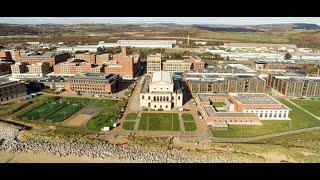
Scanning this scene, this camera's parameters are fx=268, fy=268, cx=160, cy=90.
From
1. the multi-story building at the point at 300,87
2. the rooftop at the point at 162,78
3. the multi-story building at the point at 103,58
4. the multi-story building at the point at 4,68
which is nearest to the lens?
the rooftop at the point at 162,78

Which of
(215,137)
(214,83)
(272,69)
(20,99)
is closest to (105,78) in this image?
(20,99)

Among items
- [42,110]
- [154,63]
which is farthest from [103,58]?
[42,110]

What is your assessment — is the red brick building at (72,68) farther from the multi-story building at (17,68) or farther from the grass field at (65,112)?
the grass field at (65,112)

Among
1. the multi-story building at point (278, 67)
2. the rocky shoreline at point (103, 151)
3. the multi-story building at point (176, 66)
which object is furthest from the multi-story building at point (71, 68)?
the multi-story building at point (278, 67)

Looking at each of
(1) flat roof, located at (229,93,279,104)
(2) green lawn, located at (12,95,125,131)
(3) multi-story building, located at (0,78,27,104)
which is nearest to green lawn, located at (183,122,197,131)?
(1) flat roof, located at (229,93,279,104)

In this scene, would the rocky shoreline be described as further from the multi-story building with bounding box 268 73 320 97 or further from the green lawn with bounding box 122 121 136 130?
the multi-story building with bounding box 268 73 320 97

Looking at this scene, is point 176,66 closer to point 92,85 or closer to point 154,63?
point 154,63
